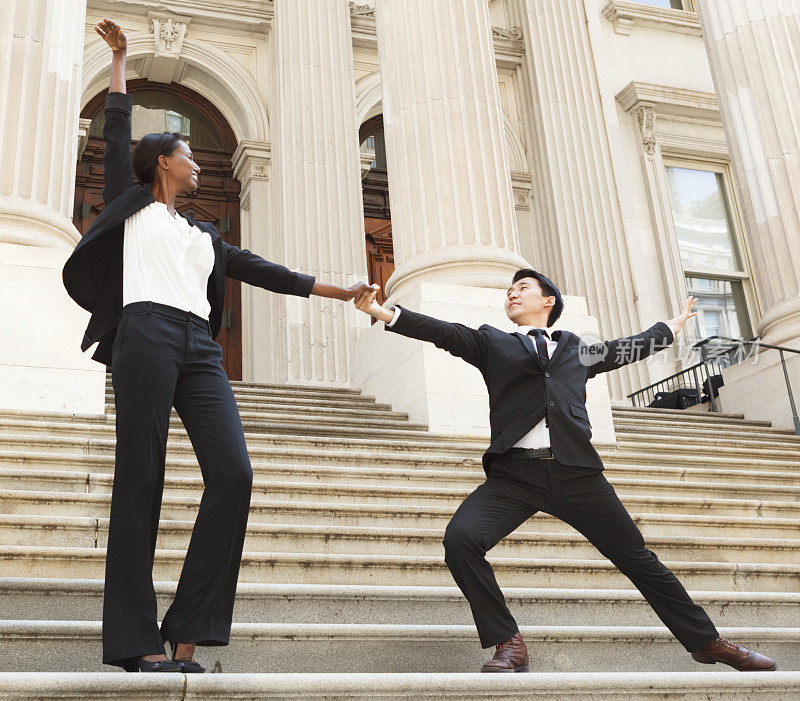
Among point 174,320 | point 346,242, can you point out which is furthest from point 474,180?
point 174,320

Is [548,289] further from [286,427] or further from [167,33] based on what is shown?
[167,33]

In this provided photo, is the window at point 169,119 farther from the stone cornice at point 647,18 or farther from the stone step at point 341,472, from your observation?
the stone step at point 341,472

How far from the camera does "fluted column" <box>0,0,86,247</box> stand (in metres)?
7.05

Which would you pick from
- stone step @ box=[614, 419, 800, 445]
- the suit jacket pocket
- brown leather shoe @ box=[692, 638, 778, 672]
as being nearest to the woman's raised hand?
the suit jacket pocket

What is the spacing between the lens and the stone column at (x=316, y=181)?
11820 millimetres

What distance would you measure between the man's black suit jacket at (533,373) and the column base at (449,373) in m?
3.58

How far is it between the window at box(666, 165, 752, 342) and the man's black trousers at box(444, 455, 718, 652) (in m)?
12.9

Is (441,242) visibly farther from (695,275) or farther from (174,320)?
(695,275)

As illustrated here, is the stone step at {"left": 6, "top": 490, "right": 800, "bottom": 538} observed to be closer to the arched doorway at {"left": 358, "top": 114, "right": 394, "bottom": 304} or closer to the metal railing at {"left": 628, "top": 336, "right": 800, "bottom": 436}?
the metal railing at {"left": 628, "top": 336, "right": 800, "bottom": 436}

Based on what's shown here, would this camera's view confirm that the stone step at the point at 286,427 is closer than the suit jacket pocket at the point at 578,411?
No

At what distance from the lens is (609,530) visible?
11.2 feet

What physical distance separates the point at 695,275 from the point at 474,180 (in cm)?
876

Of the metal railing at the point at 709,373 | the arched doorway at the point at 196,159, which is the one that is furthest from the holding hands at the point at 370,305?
the arched doorway at the point at 196,159

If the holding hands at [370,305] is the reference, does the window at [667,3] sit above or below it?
above
